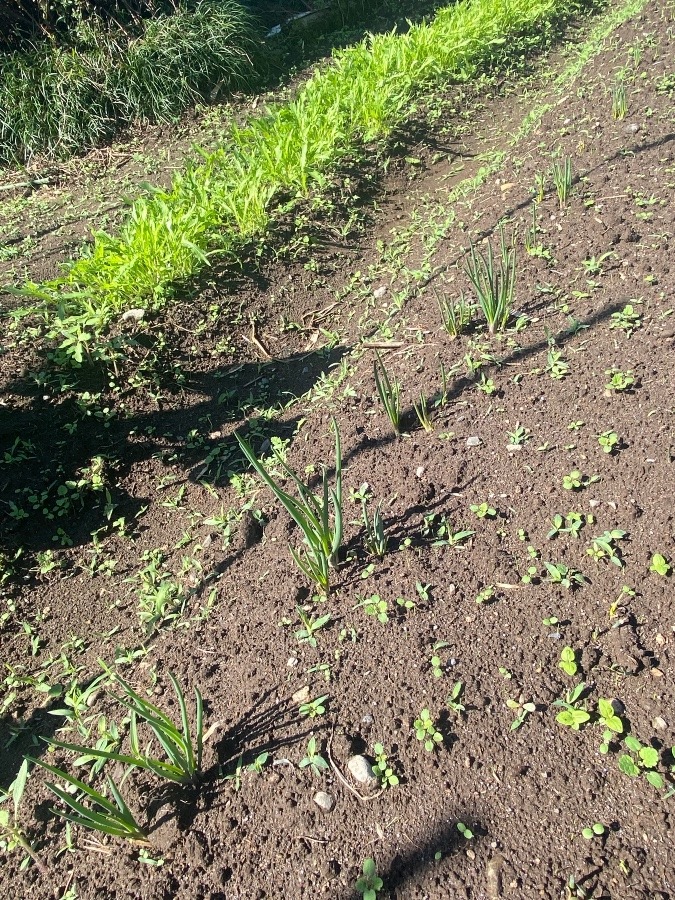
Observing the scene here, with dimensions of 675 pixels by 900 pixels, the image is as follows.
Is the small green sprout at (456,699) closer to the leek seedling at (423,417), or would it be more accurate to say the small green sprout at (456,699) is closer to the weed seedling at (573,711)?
the weed seedling at (573,711)

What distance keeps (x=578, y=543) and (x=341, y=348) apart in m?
1.66

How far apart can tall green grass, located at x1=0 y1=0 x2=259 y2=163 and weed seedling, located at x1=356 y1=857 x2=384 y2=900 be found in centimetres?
595

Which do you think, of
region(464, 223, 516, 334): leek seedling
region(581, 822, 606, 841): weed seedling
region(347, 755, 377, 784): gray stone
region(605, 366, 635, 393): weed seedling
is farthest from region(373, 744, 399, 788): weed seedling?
region(464, 223, 516, 334): leek seedling

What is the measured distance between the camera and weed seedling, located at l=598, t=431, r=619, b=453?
6.55ft

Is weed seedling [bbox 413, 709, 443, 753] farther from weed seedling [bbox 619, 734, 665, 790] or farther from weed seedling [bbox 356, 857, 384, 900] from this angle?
weed seedling [bbox 619, 734, 665, 790]

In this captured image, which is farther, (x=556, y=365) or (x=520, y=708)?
(x=556, y=365)

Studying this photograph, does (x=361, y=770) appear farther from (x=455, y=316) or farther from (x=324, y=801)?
(x=455, y=316)

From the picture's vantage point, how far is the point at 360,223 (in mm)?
3895

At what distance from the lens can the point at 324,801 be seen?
143 cm

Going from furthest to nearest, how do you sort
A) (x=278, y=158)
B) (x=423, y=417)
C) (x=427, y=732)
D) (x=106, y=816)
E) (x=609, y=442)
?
(x=278, y=158) → (x=423, y=417) → (x=609, y=442) → (x=427, y=732) → (x=106, y=816)

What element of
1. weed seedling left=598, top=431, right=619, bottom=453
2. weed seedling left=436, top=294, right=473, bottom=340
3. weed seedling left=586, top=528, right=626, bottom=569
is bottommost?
weed seedling left=586, top=528, right=626, bottom=569

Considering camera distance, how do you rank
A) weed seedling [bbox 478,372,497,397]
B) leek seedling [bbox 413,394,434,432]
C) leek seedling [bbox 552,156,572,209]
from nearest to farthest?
leek seedling [bbox 413,394,434,432] → weed seedling [bbox 478,372,497,397] → leek seedling [bbox 552,156,572,209]

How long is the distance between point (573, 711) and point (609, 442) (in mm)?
939

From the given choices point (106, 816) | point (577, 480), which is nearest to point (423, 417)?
point (577, 480)
